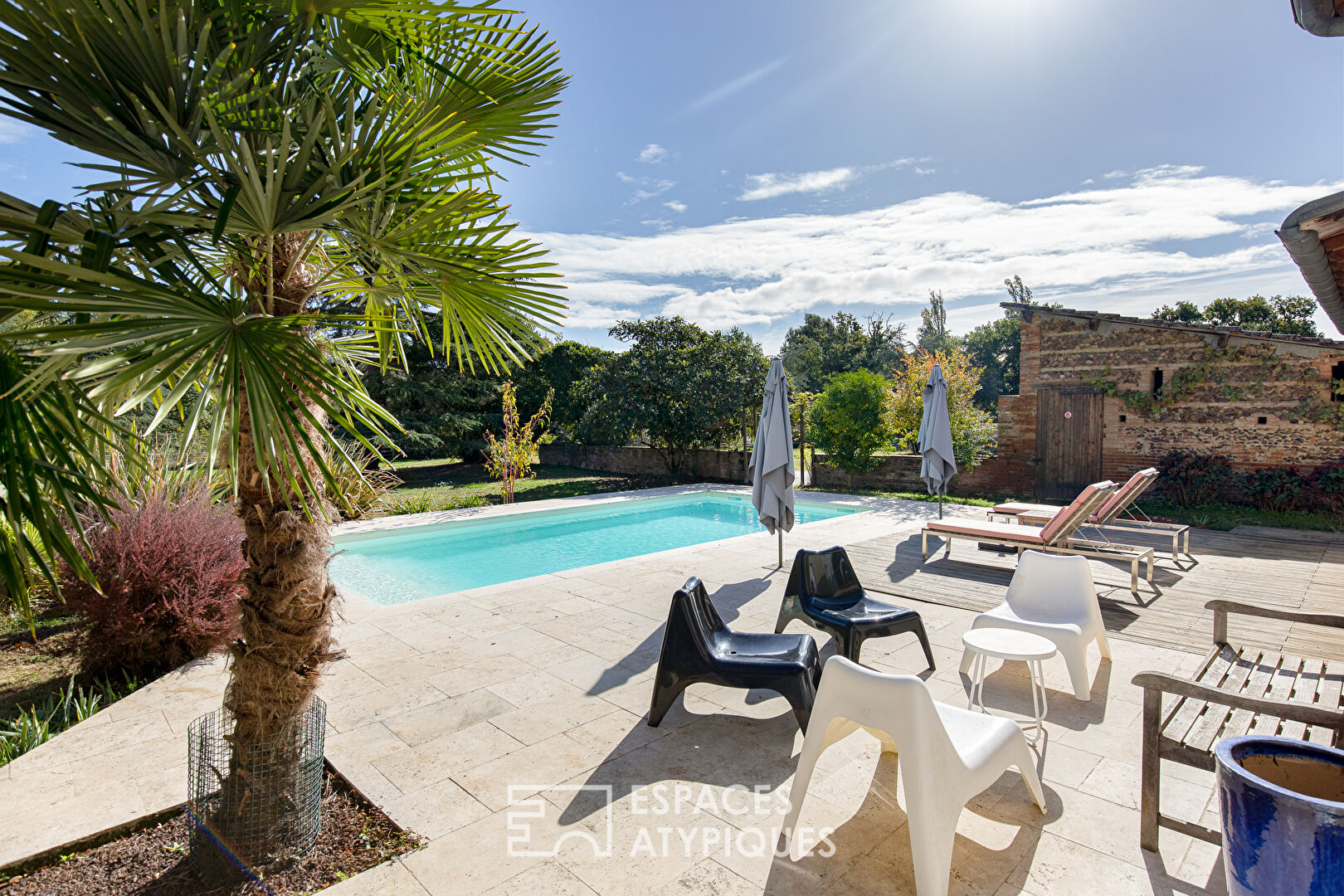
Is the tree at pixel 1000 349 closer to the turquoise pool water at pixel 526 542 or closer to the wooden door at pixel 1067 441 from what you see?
the wooden door at pixel 1067 441

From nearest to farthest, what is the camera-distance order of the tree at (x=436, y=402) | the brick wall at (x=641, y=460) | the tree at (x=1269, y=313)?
the brick wall at (x=641, y=460), the tree at (x=436, y=402), the tree at (x=1269, y=313)

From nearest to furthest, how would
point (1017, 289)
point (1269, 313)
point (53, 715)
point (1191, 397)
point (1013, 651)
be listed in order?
point (1013, 651) → point (53, 715) → point (1191, 397) → point (1269, 313) → point (1017, 289)

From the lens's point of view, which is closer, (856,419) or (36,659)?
(36,659)

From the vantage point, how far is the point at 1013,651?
11.8 ft

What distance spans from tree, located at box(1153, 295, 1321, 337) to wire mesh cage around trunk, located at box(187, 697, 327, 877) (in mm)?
34777

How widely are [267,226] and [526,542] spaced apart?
371 inches

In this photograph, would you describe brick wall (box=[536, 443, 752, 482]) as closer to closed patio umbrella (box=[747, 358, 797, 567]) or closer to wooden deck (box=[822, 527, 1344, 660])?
wooden deck (box=[822, 527, 1344, 660])

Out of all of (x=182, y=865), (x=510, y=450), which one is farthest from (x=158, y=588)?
(x=510, y=450)

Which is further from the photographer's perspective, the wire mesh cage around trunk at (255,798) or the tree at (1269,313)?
the tree at (1269,313)

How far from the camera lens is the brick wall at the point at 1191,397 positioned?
37.4 feet

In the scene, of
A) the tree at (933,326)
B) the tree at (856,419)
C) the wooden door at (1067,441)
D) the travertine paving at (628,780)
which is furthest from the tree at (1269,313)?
the travertine paving at (628,780)

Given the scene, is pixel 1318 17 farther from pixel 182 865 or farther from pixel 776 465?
pixel 182 865

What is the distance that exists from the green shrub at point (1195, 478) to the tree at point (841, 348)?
2230cm

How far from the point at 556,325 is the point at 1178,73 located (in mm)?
11046
